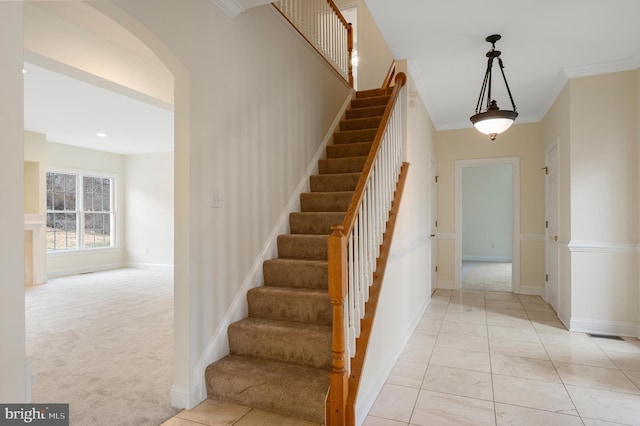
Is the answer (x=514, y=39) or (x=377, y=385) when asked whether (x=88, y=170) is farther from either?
(x=514, y=39)

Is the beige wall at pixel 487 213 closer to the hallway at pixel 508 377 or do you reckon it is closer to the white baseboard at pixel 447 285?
the white baseboard at pixel 447 285

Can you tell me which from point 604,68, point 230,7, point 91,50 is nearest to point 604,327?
point 604,68

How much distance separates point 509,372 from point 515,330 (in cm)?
124

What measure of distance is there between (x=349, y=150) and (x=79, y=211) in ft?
21.4

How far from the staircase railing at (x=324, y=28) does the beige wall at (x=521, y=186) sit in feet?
7.07

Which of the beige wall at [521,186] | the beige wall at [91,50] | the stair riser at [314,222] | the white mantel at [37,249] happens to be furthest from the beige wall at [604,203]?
the white mantel at [37,249]

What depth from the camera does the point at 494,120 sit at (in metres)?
3.31

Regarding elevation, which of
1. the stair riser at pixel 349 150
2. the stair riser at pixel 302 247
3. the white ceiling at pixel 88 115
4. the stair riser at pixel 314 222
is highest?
the white ceiling at pixel 88 115

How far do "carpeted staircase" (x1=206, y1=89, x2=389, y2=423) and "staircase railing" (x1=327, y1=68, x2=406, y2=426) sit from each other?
0.17 metres

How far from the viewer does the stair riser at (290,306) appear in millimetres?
2609


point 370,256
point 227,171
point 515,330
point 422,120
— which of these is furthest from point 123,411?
point 422,120

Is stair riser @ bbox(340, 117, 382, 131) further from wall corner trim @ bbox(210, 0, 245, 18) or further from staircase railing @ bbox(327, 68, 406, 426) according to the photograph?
wall corner trim @ bbox(210, 0, 245, 18)

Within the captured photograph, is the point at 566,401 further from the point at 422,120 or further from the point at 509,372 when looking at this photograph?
the point at 422,120

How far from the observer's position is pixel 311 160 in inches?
163
